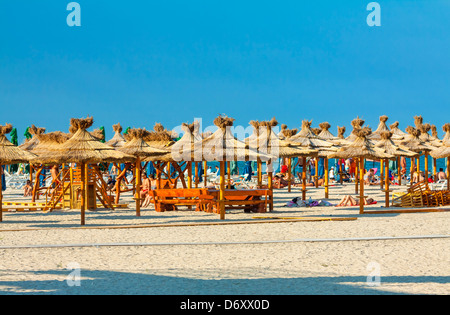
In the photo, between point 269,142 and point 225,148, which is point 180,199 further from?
point 225,148

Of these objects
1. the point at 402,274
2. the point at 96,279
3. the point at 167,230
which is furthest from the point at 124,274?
the point at 167,230

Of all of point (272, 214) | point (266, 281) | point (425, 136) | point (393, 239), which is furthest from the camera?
point (425, 136)

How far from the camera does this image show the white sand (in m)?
7.48

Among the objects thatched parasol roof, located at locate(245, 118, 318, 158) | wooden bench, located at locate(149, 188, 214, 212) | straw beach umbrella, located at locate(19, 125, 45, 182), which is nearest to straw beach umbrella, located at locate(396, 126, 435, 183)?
thatched parasol roof, located at locate(245, 118, 318, 158)

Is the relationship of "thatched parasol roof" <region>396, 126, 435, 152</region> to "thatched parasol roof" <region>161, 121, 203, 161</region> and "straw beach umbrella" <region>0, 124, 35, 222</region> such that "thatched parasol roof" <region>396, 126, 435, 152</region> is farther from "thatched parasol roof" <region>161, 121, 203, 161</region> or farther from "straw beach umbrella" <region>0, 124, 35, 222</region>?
"straw beach umbrella" <region>0, 124, 35, 222</region>

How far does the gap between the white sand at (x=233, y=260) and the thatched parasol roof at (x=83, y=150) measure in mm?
1612

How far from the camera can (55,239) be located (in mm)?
11969

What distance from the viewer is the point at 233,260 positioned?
371 inches

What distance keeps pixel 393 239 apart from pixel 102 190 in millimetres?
10882

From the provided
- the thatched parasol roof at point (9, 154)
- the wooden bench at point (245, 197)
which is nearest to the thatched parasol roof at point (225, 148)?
the wooden bench at point (245, 197)

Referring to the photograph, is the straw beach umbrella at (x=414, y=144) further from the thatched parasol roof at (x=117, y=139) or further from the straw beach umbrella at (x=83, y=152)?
the straw beach umbrella at (x=83, y=152)

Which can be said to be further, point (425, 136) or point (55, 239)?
point (425, 136)

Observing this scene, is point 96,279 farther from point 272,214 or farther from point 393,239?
point 272,214

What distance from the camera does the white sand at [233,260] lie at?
7480 mm
